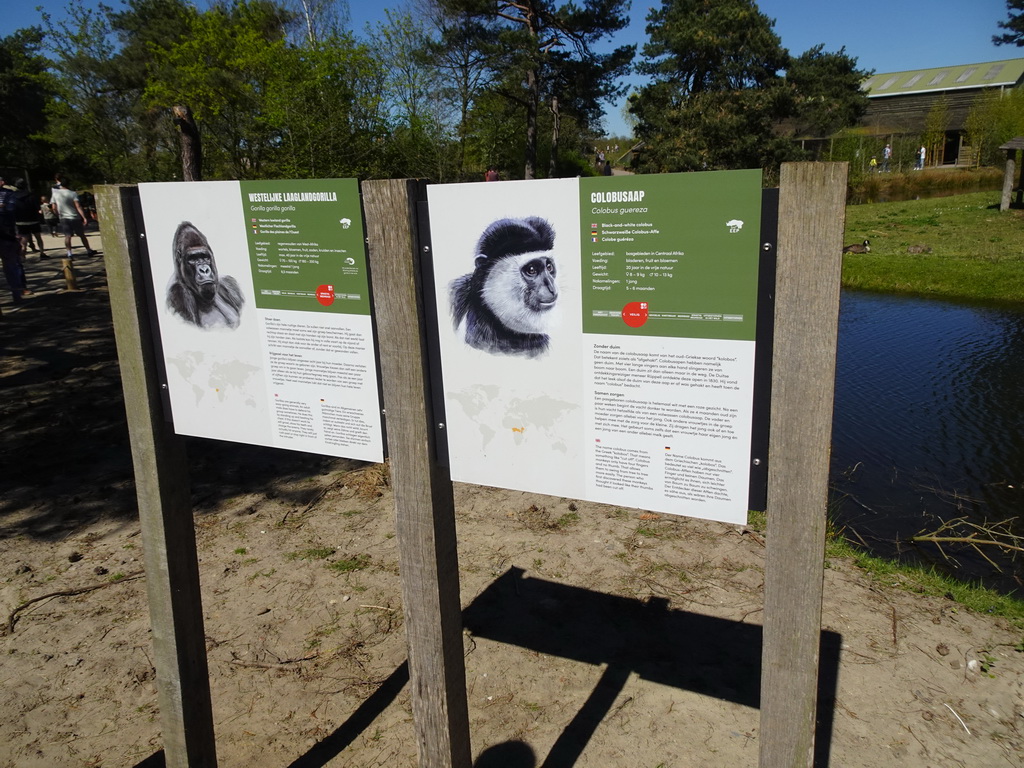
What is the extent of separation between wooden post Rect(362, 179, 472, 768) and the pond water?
4232 mm

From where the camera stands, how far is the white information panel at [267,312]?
239cm

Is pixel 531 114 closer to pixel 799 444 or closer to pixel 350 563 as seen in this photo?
pixel 350 563

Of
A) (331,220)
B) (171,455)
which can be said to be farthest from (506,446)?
(171,455)

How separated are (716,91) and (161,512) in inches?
1315

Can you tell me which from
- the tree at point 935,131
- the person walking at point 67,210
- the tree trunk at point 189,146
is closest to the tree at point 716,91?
the tree at point 935,131

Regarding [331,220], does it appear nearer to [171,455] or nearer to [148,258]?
[148,258]

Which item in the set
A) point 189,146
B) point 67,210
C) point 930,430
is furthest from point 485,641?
point 67,210

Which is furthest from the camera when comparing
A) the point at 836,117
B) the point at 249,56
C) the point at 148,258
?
the point at 836,117

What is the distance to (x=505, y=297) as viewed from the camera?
2.12 meters

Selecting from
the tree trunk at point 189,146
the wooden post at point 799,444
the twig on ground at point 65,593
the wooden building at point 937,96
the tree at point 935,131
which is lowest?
the twig on ground at point 65,593

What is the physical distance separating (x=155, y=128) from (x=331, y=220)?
107 feet

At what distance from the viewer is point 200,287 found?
2.65 metres

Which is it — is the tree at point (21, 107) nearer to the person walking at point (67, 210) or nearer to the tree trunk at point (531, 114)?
the tree trunk at point (531, 114)

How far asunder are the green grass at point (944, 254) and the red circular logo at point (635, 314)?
1536 cm
